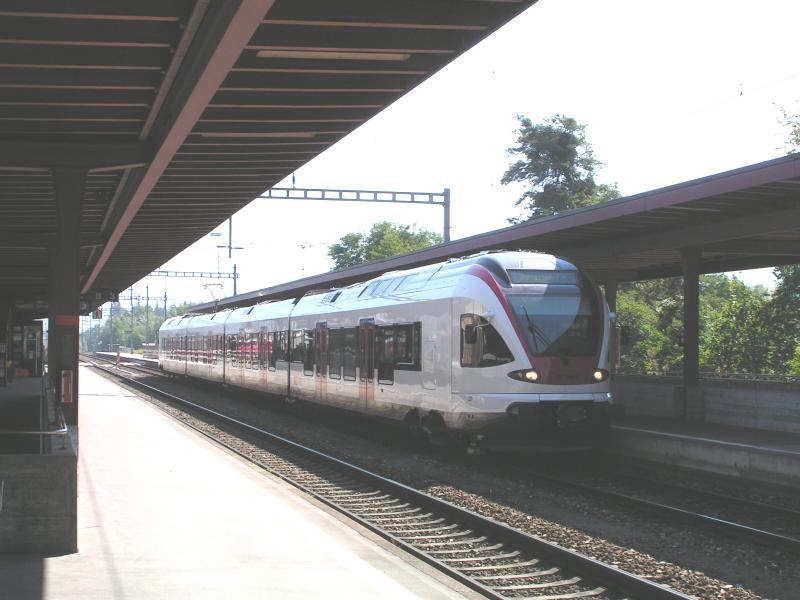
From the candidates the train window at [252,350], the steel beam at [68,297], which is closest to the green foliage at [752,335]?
the train window at [252,350]

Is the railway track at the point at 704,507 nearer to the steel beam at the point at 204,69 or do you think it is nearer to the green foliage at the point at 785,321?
the steel beam at the point at 204,69

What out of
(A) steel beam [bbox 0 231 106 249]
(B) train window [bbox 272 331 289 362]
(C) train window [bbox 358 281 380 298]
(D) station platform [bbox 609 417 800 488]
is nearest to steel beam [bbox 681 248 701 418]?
(D) station platform [bbox 609 417 800 488]

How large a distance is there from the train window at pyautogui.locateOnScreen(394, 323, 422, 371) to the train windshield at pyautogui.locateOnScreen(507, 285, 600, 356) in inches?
93.6

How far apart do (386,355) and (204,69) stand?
9.58 metres

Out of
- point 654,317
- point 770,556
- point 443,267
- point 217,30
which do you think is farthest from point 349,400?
point 654,317

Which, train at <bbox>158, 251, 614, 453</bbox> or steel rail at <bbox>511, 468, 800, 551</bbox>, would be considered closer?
steel rail at <bbox>511, 468, 800, 551</bbox>

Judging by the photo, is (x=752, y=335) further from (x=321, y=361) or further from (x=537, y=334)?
(x=537, y=334)

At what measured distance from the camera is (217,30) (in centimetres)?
645

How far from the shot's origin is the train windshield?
12734 millimetres

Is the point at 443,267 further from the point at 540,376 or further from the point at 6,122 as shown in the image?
the point at 6,122

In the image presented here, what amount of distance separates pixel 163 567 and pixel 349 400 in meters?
11.5

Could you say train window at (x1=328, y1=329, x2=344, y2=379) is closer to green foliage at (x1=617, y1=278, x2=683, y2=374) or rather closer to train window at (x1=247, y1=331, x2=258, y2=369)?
train window at (x1=247, y1=331, x2=258, y2=369)

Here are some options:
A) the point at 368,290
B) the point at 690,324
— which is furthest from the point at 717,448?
the point at 368,290

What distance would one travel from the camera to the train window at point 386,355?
15.9 m
